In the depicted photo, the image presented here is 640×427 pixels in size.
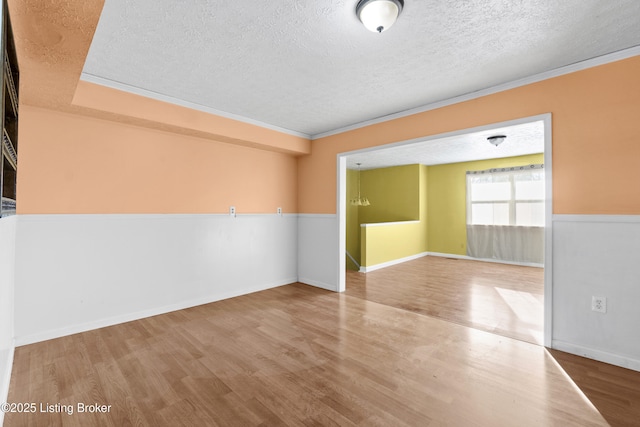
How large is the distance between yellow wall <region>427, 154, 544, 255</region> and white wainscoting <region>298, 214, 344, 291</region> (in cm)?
449

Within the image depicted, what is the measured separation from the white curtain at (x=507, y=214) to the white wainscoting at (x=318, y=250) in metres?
4.53

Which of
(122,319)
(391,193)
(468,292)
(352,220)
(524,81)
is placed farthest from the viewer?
(352,220)

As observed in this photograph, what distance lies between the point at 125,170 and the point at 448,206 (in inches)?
288

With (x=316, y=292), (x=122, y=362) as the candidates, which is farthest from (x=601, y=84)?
(x=122, y=362)

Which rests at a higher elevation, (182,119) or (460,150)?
(460,150)

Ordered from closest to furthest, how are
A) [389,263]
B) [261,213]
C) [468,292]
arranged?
1. [468,292]
2. [261,213]
3. [389,263]

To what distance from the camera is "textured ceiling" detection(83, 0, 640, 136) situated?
73.9 inches

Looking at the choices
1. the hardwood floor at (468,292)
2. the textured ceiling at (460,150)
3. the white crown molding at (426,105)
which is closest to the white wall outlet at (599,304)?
the hardwood floor at (468,292)

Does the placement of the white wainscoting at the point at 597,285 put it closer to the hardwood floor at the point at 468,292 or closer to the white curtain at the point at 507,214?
the hardwood floor at the point at 468,292

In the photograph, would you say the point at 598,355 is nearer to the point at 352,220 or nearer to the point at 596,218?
the point at 596,218

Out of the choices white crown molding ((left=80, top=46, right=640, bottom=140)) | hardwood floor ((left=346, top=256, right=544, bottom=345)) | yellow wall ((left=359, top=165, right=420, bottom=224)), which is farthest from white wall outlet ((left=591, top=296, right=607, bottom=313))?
yellow wall ((left=359, top=165, right=420, bottom=224))

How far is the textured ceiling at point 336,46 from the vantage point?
188cm

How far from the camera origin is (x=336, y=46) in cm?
228

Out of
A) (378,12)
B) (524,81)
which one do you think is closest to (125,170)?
(378,12)
